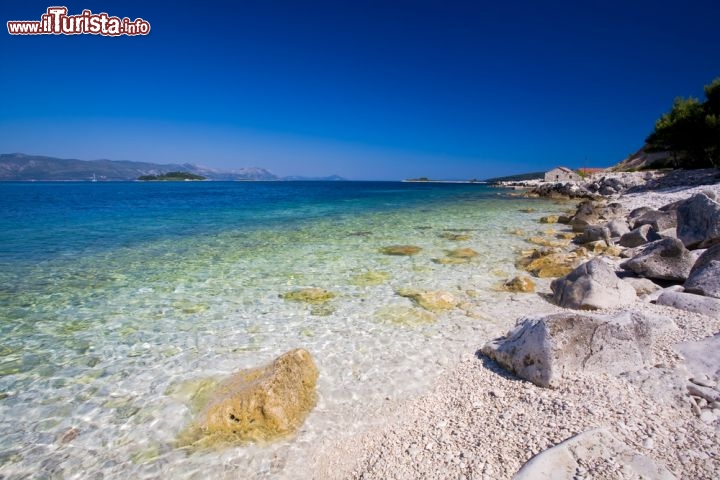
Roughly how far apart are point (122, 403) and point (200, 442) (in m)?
1.57

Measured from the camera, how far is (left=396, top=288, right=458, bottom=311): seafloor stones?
7.75 meters

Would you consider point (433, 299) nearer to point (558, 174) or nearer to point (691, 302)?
point (691, 302)

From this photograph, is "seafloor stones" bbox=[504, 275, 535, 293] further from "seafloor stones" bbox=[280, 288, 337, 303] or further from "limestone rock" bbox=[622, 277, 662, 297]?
"seafloor stones" bbox=[280, 288, 337, 303]

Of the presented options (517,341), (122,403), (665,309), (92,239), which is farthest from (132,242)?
(665,309)

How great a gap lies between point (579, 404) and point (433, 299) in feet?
14.3

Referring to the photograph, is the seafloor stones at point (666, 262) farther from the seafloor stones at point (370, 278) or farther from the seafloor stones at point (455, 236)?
the seafloor stones at point (455, 236)

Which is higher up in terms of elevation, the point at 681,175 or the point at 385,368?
the point at 681,175

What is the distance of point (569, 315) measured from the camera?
468 cm

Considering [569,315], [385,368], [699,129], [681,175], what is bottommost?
[385,368]

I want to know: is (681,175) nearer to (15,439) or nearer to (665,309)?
(665,309)

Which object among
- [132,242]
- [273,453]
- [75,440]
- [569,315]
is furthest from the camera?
[132,242]

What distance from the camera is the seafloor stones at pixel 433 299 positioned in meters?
7.75

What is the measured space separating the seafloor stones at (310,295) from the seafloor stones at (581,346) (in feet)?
15.7

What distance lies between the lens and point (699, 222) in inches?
371
